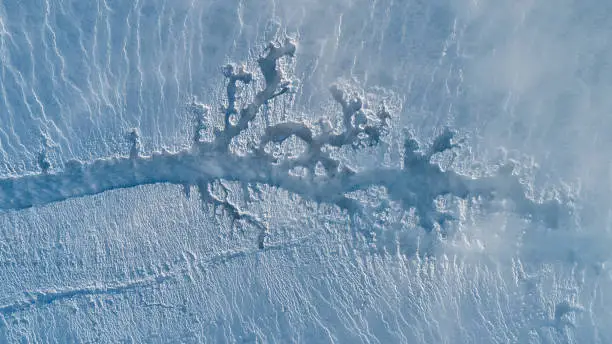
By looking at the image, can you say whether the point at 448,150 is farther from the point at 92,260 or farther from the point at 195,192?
the point at 92,260

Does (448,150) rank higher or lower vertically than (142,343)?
higher

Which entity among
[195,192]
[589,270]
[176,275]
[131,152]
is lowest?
[176,275]

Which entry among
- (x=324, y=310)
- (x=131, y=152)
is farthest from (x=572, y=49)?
(x=131, y=152)
